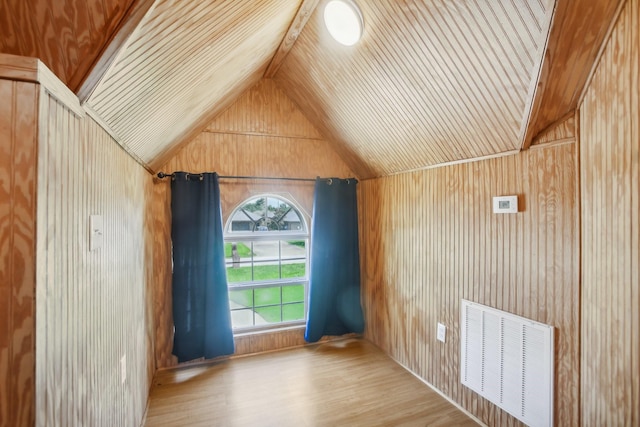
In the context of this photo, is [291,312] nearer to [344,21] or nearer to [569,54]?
[344,21]

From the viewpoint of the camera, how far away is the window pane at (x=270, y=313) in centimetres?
350

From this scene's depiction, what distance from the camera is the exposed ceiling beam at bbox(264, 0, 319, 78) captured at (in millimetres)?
2084

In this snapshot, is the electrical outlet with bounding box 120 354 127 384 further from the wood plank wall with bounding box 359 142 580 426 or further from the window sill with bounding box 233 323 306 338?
the wood plank wall with bounding box 359 142 580 426

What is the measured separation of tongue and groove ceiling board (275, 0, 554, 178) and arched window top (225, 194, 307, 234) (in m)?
1.11

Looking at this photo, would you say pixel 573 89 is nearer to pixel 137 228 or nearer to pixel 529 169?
Answer: pixel 529 169

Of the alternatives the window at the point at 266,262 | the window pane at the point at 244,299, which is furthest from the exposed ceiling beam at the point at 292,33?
the window pane at the point at 244,299

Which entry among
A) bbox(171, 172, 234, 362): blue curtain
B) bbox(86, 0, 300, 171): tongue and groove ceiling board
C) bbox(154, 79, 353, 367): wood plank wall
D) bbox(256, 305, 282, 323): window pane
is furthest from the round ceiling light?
bbox(256, 305, 282, 323): window pane

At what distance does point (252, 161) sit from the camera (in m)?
3.34

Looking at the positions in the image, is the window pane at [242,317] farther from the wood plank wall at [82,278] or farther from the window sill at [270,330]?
the wood plank wall at [82,278]

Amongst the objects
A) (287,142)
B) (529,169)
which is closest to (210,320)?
(287,142)

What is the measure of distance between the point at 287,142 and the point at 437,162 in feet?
5.42

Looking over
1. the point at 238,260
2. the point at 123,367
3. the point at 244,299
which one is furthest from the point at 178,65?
the point at 244,299

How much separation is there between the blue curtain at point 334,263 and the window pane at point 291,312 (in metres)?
0.24

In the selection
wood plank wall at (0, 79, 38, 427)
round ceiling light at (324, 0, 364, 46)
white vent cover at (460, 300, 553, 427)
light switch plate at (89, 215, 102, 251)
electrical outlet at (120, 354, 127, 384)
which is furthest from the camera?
round ceiling light at (324, 0, 364, 46)
